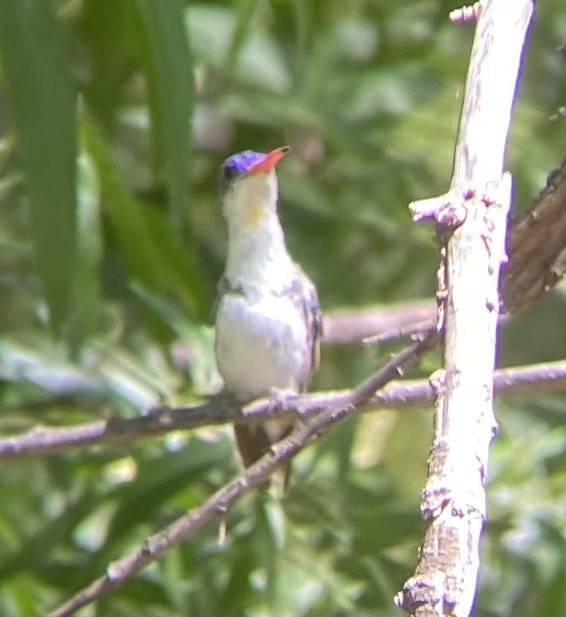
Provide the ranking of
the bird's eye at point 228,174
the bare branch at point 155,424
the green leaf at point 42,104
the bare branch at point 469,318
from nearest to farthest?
the bare branch at point 469,318 < the green leaf at point 42,104 < the bare branch at point 155,424 < the bird's eye at point 228,174

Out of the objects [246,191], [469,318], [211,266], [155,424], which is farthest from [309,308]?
[469,318]

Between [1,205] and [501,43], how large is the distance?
71.2 inches

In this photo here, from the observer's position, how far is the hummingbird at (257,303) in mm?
2600

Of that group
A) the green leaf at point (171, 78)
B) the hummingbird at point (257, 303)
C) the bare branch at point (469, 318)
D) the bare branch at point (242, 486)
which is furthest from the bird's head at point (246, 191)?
the bare branch at point (469, 318)

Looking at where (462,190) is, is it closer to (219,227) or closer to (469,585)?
(469,585)

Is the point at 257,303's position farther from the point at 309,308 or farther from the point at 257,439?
the point at 257,439

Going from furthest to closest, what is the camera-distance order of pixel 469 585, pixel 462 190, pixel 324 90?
pixel 324 90
pixel 462 190
pixel 469 585

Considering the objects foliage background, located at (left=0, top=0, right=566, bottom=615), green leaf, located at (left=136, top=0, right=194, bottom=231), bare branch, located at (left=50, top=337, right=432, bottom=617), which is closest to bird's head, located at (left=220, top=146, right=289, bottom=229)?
foliage background, located at (left=0, top=0, right=566, bottom=615)

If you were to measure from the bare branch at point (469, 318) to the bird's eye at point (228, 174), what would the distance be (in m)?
1.47

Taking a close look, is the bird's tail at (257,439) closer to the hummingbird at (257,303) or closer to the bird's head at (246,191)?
the hummingbird at (257,303)

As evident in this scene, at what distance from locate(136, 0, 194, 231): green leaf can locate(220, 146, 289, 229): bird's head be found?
678 mm

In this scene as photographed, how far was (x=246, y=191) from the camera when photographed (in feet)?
8.62

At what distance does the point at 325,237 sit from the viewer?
3.28m

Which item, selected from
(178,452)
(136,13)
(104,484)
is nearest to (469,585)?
(136,13)
